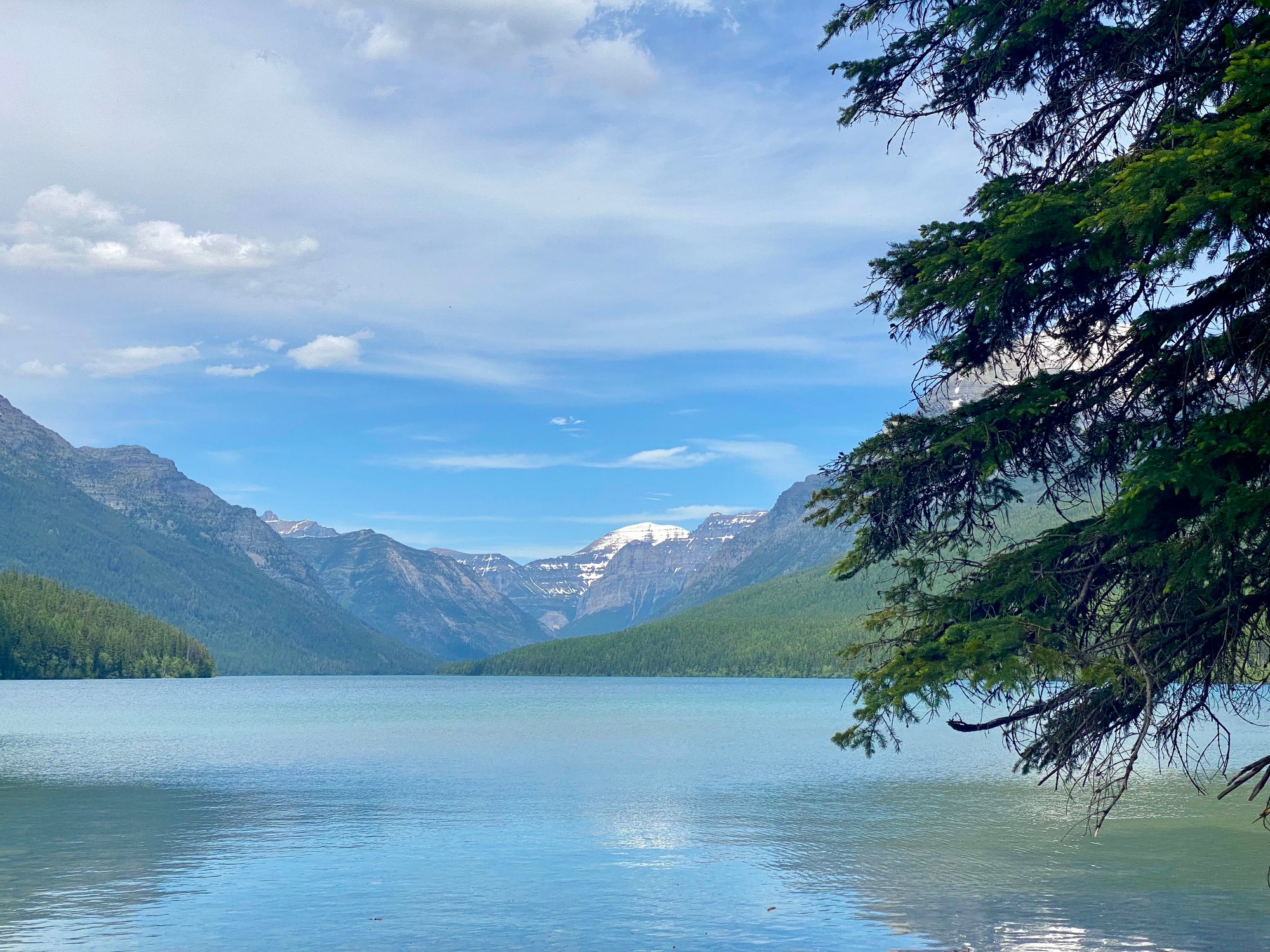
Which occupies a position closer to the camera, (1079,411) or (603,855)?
(1079,411)

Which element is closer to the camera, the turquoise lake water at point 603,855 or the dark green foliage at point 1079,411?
the dark green foliage at point 1079,411

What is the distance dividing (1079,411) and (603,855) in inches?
691

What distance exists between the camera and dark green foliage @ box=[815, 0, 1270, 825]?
1214 centimetres

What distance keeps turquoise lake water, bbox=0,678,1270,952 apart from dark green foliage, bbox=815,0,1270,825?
5.94 metres

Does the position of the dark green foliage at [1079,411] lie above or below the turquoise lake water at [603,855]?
above

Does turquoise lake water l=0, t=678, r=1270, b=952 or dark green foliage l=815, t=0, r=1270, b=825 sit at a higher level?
dark green foliage l=815, t=0, r=1270, b=825

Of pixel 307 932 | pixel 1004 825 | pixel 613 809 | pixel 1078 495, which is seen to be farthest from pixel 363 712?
pixel 1078 495

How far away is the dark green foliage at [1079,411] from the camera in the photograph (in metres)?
12.1

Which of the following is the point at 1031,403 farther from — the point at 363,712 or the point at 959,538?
the point at 363,712

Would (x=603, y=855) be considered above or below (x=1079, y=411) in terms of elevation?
below

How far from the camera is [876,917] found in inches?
800

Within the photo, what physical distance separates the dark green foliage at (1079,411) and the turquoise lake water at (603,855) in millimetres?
5941

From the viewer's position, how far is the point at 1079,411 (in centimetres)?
1491

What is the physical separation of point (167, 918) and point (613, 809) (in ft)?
60.0
